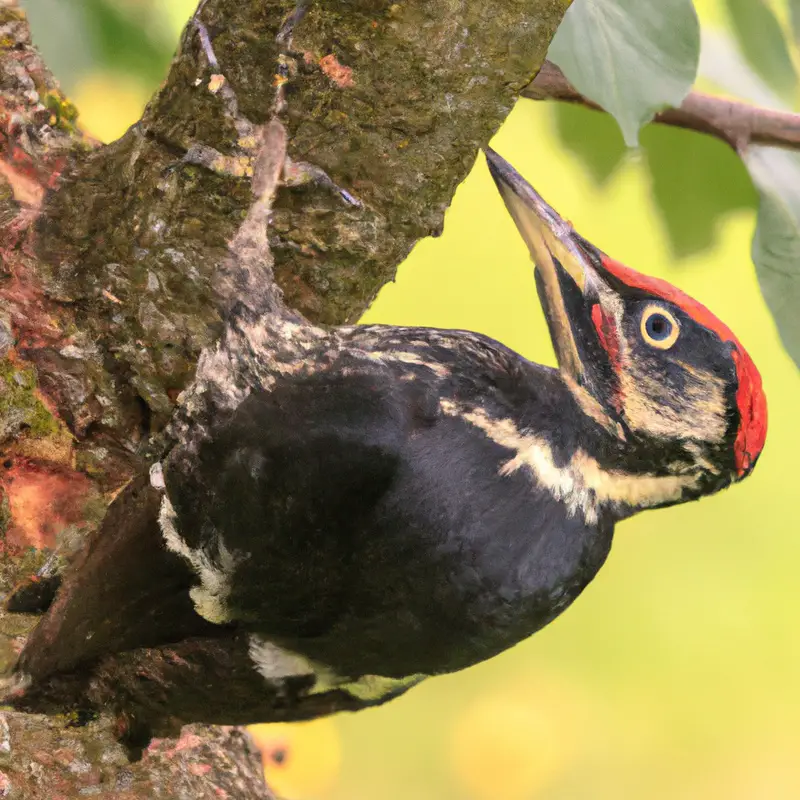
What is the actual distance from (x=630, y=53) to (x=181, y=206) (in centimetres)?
50

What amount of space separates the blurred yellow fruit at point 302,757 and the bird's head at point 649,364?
1.04m

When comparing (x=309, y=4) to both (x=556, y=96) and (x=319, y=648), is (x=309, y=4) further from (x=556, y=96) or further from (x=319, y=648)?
(x=319, y=648)

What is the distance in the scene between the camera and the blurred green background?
1.51 m

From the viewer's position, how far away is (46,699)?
0.82 meters

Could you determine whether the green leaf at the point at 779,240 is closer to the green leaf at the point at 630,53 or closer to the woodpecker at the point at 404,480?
the green leaf at the point at 630,53

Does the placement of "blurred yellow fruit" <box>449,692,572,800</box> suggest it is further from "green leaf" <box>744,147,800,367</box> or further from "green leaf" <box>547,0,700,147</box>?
"green leaf" <box>547,0,700,147</box>

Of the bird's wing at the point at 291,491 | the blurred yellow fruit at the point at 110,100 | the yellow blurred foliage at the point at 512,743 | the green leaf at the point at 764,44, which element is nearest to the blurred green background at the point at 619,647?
the yellow blurred foliage at the point at 512,743

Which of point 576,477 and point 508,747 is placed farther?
point 508,747

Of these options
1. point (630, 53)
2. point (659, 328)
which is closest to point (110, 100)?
point (630, 53)

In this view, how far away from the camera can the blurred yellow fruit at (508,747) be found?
164 cm

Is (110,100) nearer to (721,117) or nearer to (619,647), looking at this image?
(721,117)

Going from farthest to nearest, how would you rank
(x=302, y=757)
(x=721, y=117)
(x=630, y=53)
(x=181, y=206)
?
(x=302, y=757), (x=721, y=117), (x=630, y=53), (x=181, y=206)

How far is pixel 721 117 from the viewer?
1066 millimetres

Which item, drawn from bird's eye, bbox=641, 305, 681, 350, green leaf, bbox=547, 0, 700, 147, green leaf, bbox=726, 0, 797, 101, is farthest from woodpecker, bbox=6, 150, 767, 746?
green leaf, bbox=726, 0, 797, 101
